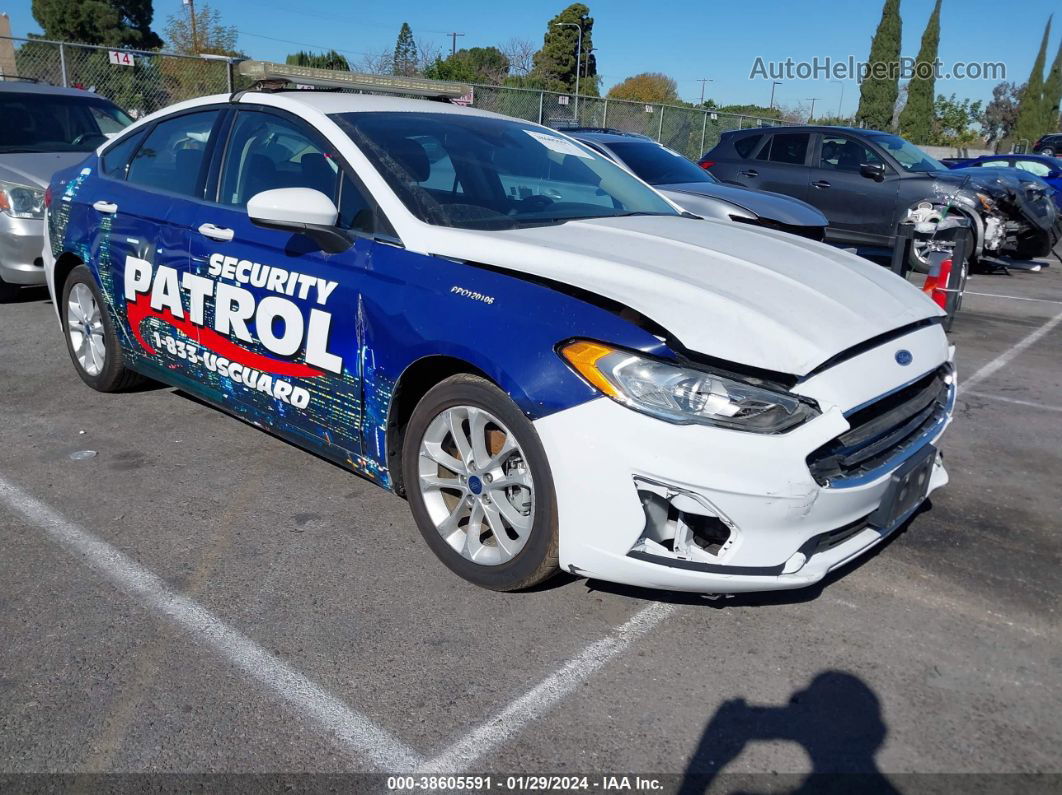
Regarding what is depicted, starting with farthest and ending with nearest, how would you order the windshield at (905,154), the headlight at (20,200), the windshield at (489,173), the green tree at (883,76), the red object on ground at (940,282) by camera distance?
the green tree at (883,76), the windshield at (905,154), the headlight at (20,200), the red object on ground at (940,282), the windshield at (489,173)

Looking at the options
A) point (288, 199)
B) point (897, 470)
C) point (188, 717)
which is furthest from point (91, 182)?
point (897, 470)

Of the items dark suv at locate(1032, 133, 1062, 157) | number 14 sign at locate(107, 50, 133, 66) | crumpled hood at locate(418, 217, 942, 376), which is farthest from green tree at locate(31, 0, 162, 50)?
crumpled hood at locate(418, 217, 942, 376)

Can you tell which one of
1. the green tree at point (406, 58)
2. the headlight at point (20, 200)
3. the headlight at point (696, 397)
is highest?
the green tree at point (406, 58)

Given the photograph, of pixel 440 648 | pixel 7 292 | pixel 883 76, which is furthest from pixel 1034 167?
pixel 883 76

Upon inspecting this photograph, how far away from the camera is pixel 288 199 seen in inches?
125

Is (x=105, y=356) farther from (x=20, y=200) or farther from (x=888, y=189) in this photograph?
(x=888, y=189)

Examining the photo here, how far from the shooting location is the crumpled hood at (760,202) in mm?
7891

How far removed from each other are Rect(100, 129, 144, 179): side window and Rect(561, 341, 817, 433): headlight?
11.3 ft

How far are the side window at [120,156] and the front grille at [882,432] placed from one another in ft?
13.1

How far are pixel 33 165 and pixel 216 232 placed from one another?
14.3 feet

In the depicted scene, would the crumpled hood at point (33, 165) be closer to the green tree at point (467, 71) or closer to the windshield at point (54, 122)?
the windshield at point (54, 122)

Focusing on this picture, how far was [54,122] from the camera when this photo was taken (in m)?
7.91

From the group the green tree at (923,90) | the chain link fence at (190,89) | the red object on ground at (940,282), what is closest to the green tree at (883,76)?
the green tree at (923,90)

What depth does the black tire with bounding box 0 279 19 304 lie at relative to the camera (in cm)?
758
